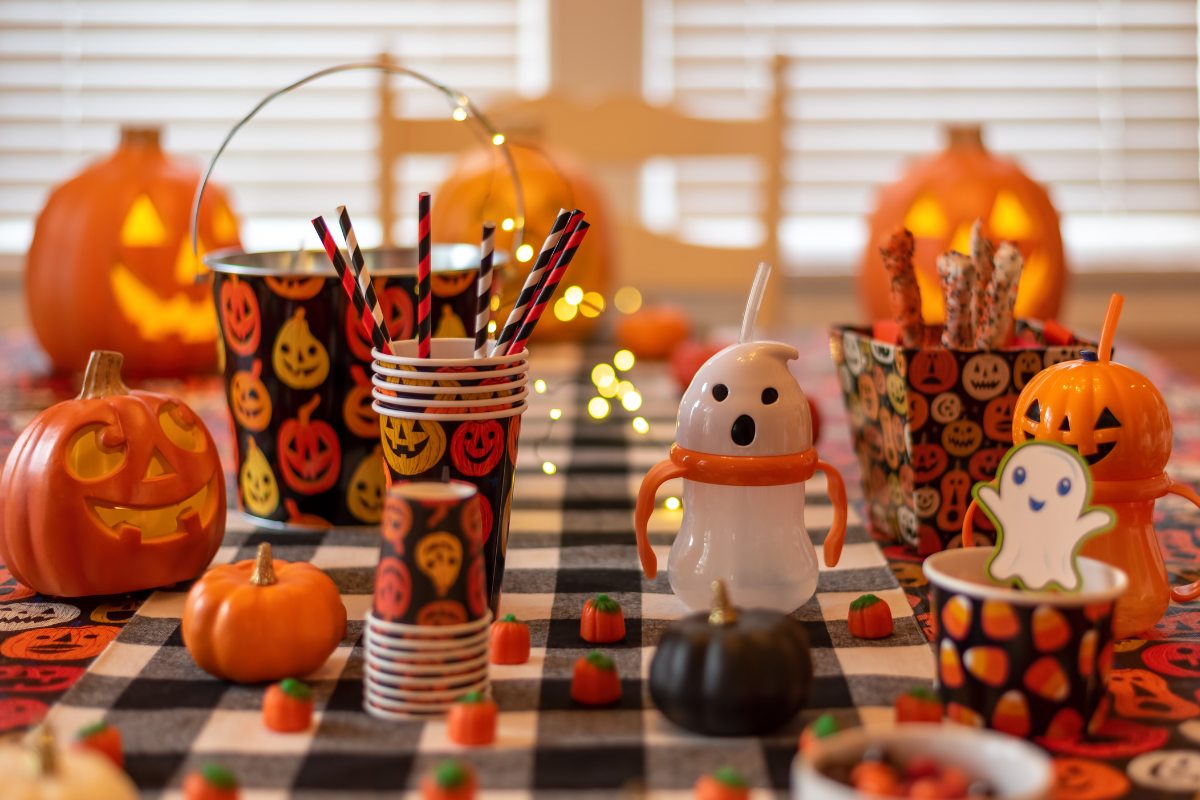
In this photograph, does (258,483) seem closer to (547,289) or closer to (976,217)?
(547,289)

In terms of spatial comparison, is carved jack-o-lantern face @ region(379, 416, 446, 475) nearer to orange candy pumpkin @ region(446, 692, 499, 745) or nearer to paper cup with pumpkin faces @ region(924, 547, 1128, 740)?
orange candy pumpkin @ region(446, 692, 499, 745)

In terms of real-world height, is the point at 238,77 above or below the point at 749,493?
above

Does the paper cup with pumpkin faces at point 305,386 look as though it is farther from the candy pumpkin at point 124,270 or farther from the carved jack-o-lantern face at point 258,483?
the candy pumpkin at point 124,270

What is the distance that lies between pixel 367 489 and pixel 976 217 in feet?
3.70

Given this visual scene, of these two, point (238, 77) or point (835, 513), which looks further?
point (238, 77)

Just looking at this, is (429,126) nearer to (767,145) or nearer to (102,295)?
(767,145)

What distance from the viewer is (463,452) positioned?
2.22 feet

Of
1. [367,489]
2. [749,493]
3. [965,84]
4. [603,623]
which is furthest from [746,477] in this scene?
[965,84]

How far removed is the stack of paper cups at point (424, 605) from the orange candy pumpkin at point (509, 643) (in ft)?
0.19

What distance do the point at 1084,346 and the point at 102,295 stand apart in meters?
1.21

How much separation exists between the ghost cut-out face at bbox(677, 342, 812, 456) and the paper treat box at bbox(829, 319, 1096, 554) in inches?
5.6

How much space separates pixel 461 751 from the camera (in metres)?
0.53

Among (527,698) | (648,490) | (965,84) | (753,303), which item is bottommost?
(527,698)

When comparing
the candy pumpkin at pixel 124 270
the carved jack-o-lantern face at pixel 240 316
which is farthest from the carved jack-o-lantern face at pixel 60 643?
the candy pumpkin at pixel 124 270
